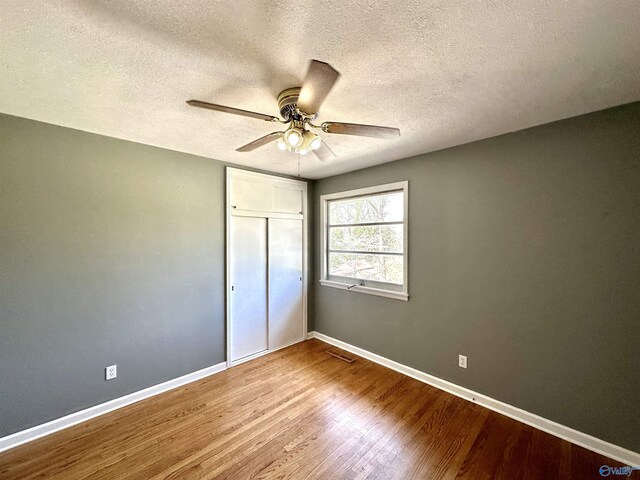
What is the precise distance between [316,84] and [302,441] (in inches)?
91.5

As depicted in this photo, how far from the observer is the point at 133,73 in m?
1.39

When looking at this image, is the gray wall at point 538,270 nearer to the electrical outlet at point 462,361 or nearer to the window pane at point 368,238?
the electrical outlet at point 462,361

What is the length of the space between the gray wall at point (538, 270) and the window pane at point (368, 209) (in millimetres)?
241

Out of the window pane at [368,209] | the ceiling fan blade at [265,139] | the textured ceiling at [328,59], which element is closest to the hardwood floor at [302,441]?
the window pane at [368,209]

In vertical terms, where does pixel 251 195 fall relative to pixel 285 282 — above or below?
above

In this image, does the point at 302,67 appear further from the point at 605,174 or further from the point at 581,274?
the point at 581,274

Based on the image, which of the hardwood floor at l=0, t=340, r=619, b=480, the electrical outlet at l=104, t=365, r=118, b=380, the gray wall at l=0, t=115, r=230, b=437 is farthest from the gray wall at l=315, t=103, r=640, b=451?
the electrical outlet at l=104, t=365, r=118, b=380

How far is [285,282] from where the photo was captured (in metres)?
3.61

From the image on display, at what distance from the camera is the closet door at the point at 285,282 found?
11.3 ft

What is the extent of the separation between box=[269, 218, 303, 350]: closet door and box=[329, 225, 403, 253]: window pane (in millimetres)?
560

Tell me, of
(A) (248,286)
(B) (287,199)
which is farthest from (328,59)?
(A) (248,286)

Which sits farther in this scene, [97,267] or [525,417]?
[97,267]

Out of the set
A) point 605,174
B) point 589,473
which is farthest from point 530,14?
point 589,473

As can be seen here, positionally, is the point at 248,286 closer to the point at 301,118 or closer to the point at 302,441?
the point at 302,441
